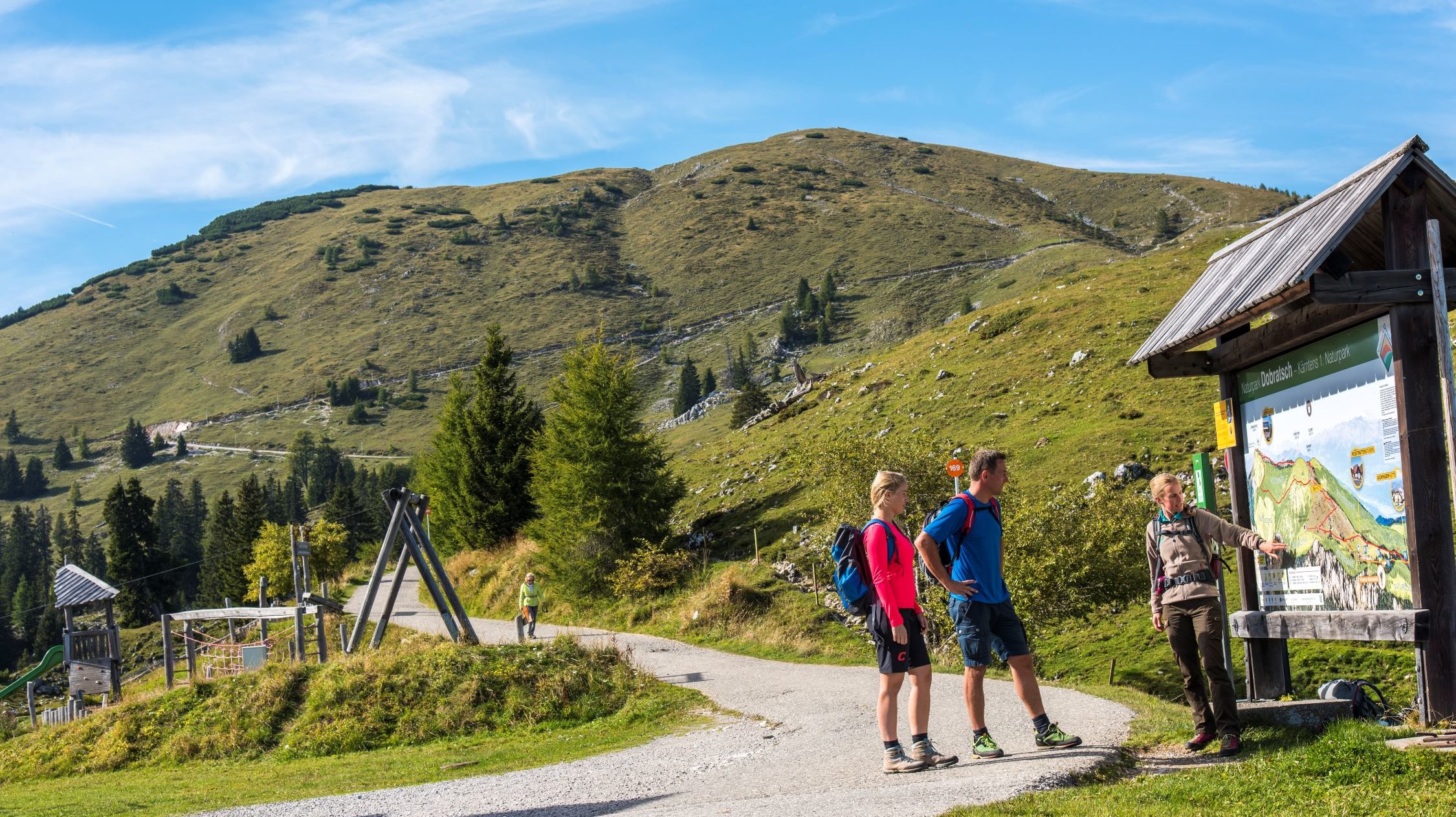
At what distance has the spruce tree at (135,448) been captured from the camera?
162 metres

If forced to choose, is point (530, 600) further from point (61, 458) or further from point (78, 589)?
point (61, 458)

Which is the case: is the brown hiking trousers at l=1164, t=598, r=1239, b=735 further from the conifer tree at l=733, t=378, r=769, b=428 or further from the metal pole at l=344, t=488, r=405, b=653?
the conifer tree at l=733, t=378, r=769, b=428

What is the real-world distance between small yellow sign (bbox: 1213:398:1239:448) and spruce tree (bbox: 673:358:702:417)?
370 ft

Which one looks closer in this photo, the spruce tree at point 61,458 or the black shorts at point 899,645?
the black shorts at point 899,645

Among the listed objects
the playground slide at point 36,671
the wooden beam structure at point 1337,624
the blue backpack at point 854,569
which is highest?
the blue backpack at point 854,569

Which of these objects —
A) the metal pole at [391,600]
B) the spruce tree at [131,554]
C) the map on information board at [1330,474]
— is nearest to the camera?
the map on information board at [1330,474]

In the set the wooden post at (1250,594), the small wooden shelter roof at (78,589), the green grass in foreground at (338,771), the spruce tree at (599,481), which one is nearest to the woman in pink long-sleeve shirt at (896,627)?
the wooden post at (1250,594)

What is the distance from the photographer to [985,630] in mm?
8234

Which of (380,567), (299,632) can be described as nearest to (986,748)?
(380,567)

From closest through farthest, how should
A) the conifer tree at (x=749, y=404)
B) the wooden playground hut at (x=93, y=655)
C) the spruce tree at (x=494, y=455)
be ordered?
the wooden playground hut at (x=93, y=655)
the spruce tree at (x=494, y=455)
the conifer tree at (x=749, y=404)

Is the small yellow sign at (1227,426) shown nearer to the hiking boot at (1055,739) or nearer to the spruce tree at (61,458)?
the hiking boot at (1055,739)

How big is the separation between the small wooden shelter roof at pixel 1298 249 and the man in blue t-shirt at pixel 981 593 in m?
2.34

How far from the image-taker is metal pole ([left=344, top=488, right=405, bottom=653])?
18953 mm

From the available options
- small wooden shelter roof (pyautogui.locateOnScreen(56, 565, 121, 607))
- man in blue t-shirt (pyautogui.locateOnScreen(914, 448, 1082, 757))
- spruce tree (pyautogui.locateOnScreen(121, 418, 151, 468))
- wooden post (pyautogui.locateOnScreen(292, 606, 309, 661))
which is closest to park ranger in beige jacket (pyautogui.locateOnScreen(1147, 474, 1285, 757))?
man in blue t-shirt (pyautogui.locateOnScreen(914, 448, 1082, 757))
